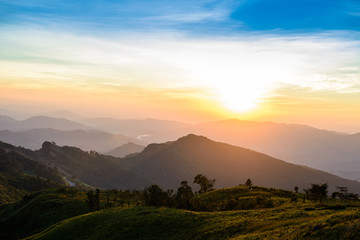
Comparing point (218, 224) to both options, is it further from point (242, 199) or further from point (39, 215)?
point (39, 215)

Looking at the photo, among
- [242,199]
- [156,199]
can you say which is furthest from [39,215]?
[242,199]

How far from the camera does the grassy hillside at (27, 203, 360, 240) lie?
29888mm

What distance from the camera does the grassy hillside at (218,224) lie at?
1177 inches

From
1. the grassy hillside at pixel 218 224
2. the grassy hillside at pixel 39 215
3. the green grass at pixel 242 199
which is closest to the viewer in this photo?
the grassy hillside at pixel 218 224

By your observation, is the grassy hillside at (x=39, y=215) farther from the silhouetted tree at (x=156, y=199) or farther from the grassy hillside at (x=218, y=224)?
the grassy hillside at (x=218, y=224)

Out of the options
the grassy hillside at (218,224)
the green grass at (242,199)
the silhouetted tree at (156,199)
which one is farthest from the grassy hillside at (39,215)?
the green grass at (242,199)

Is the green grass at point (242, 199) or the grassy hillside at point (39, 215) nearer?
the green grass at point (242, 199)

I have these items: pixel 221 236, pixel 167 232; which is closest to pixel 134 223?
pixel 167 232

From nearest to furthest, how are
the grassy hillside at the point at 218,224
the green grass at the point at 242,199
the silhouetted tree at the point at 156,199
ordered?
the grassy hillside at the point at 218,224
the green grass at the point at 242,199
the silhouetted tree at the point at 156,199

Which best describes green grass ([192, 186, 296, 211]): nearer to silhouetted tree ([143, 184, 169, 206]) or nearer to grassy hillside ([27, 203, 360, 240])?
silhouetted tree ([143, 184, 169, 206])

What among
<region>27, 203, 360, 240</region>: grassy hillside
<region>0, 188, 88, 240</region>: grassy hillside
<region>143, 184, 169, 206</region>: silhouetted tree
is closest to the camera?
<region>27, 203, 360, 240</region>: grassy hillside

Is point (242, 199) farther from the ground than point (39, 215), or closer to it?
farther from the ground

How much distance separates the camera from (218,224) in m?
45.2

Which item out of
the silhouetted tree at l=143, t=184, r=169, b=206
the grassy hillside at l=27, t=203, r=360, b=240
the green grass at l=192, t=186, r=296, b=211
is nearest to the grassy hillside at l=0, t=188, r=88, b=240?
the silhouetted tree at l=143, t=184, r=169, b=206
